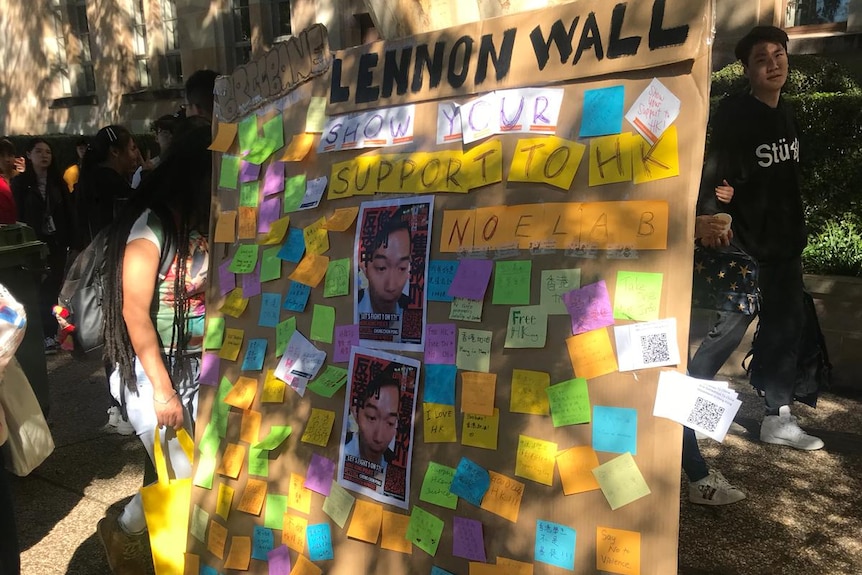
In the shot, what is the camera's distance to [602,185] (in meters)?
1.81

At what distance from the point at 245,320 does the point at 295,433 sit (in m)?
0.48

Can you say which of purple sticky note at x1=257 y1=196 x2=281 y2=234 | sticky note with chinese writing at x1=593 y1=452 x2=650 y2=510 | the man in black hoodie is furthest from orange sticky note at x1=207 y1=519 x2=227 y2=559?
the man in black hoodie

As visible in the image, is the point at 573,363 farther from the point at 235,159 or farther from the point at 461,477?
the point at 235,159

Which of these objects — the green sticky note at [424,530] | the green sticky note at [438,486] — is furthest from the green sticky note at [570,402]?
the green sticky note at [424,530]

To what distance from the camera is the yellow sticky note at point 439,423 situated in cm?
202

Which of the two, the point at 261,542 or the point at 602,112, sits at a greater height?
the point at 602,112

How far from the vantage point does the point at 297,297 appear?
2420 mm

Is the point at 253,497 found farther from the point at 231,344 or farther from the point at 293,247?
the point at 293,247

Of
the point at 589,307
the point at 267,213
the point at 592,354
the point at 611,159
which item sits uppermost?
the point at 611,159

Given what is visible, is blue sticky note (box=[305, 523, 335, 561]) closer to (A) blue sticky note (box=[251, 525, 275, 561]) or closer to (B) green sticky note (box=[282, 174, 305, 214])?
(A) blue sticky note (box=[251, 525, 275, 561])

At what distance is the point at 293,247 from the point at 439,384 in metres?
0.76

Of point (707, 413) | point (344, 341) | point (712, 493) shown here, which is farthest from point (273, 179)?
point (712, 493)

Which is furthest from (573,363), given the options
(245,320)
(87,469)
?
(87,469)

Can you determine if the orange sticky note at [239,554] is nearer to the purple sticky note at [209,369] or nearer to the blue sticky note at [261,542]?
the blue sticky note at [261,542]
